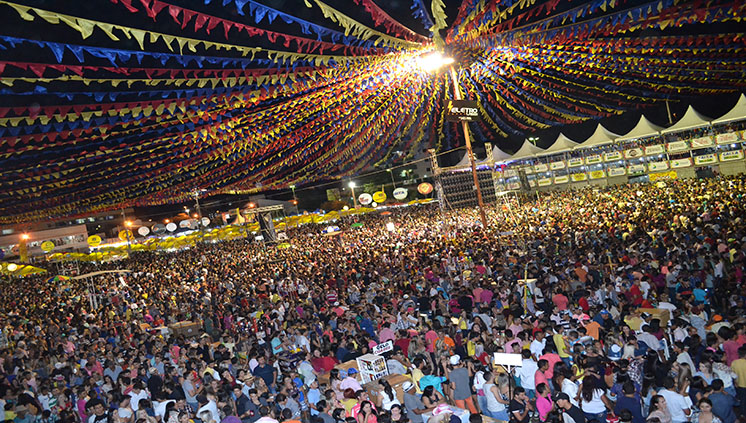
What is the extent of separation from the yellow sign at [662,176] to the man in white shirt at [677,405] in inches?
1255

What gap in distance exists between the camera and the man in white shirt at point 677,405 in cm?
540

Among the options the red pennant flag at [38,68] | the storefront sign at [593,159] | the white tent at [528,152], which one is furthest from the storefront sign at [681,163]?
the red pennant flag at [38,68]

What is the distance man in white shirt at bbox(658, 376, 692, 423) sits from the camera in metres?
5.40

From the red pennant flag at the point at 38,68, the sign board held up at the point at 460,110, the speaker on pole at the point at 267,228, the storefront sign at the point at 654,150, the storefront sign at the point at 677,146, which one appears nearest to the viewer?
the red pennant flag at the point at 38,68

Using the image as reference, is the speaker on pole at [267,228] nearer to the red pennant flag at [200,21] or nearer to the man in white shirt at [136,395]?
the man in white shirt at [136,395]

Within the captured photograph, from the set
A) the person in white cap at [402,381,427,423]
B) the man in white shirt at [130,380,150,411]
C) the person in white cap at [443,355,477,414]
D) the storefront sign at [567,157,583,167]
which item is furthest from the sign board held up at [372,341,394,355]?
the storefront sign at [567,157,583,167]

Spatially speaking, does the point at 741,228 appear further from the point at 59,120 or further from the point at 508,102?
the point at 508,102

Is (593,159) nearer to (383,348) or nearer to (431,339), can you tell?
(431,339)

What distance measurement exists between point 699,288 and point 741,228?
4.48m

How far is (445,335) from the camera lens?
8.98 metres

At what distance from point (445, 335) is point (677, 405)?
13.4 feet

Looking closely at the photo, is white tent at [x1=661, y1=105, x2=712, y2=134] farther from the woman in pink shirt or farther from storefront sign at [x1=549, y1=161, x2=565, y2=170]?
the woman in pink shirt

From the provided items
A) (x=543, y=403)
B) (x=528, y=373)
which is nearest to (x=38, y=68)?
(x=543, y=403)

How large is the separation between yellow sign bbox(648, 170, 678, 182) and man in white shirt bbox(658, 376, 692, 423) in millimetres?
31871
